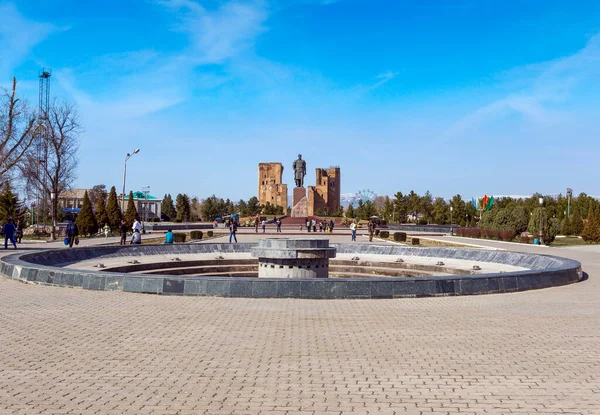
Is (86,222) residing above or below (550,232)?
above

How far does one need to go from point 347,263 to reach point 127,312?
33.4 feet

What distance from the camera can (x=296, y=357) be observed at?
213 inches

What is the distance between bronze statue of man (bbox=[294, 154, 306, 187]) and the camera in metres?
68.6

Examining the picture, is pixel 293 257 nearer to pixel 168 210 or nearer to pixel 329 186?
pixel 168 210

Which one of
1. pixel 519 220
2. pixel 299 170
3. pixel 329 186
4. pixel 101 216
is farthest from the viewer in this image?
pixel 329 186

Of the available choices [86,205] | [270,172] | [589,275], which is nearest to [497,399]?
[589,275]

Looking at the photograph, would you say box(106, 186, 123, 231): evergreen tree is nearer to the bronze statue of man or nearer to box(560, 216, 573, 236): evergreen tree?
the bronze statue of man

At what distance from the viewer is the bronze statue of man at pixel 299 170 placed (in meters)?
68.6

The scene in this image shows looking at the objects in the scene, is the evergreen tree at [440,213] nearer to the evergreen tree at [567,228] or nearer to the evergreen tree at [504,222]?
the evergreen tree at [567,228]

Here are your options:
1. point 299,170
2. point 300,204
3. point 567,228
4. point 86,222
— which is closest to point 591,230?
point 567,228

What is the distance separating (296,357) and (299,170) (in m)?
63.9

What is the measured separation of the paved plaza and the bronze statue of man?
60.2 meters

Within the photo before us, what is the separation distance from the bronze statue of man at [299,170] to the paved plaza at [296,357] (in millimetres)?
60179

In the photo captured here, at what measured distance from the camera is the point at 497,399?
4.20m
